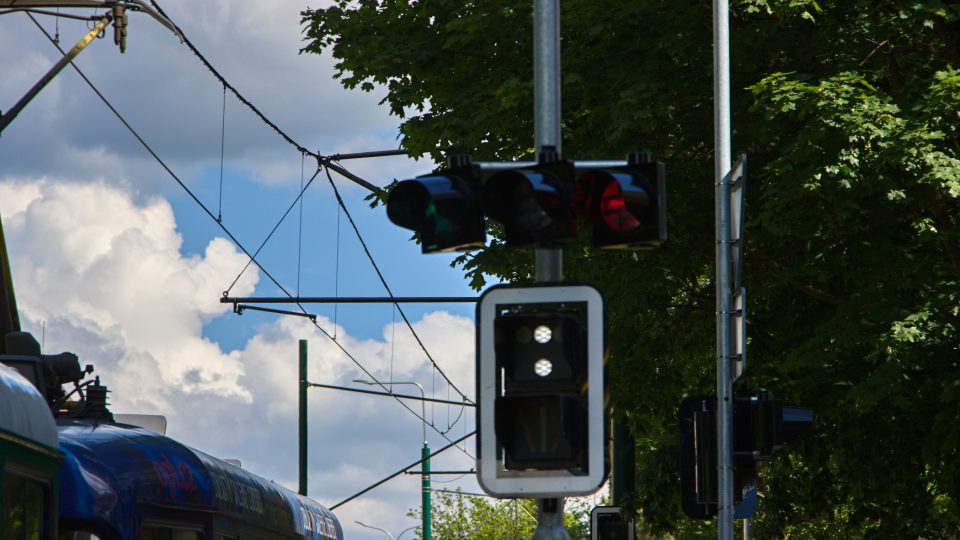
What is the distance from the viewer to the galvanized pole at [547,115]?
24.5 ft

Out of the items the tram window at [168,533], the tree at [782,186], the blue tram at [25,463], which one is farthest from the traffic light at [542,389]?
the tree at [782,186]

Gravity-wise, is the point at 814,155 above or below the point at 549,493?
above

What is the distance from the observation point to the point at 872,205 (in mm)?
17234

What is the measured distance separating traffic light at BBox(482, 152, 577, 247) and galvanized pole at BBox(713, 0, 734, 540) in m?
3.15

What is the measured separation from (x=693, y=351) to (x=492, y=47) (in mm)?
4146

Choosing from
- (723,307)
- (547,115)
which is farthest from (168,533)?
(547,115)

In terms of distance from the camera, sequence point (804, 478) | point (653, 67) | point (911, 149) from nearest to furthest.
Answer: point (911, 149) → point (653, 67) → point (804, 478)

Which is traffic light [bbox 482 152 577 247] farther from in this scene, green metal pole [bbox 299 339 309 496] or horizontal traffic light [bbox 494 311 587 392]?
green metal pole [bbox 299 339 309 496]

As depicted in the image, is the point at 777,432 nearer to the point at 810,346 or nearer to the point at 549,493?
the point at 549,493

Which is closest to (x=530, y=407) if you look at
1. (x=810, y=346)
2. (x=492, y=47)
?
(x=810, y=346)

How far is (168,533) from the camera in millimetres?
10898

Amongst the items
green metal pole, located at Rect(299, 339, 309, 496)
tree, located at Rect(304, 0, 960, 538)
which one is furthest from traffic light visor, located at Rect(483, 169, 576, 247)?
green metal pole, located at Rect(299, 339, 309, 496)

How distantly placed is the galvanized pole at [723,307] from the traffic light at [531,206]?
3.15 m

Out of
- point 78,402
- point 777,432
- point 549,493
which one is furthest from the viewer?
point 78,402
